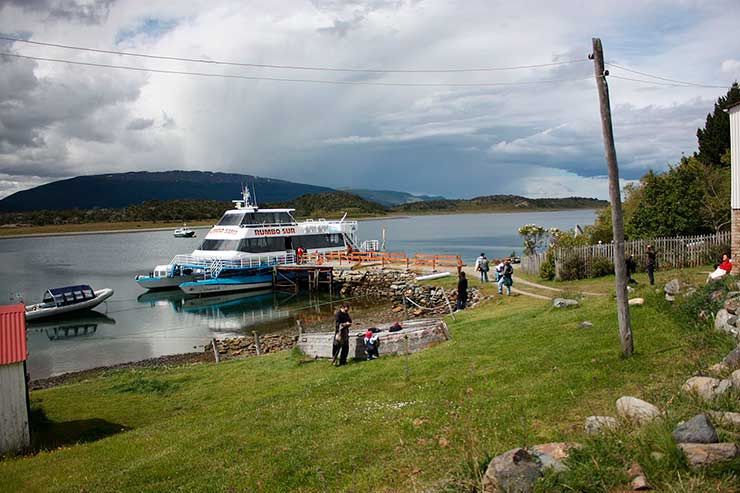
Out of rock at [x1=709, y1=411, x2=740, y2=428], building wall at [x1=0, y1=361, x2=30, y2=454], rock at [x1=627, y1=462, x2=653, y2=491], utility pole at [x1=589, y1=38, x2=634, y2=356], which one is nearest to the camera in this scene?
rock at [x1=627, y1=462, x2=653, y2=491]

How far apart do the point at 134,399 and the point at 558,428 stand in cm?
1155

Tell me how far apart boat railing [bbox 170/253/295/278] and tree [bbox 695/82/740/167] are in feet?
113

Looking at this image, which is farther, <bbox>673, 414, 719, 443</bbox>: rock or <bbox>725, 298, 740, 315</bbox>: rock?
<bbox>725, 298, 740, 315</bbox>: rock

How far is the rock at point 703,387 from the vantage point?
22.8ft

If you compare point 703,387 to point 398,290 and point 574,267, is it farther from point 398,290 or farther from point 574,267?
point 398,290

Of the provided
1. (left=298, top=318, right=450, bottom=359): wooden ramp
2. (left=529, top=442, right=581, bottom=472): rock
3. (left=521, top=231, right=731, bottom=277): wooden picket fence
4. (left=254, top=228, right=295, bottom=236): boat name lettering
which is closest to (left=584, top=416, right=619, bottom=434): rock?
(left=529, top=442, right=581, bottom=472): rock

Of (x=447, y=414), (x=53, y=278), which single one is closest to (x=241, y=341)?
(x=447, y=414)

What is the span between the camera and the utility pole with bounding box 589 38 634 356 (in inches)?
406

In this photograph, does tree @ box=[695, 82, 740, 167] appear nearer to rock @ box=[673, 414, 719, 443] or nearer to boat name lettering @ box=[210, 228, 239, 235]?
boat name lettering @ box=[210, 228, 239, 235]

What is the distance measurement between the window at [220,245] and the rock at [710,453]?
42.6 metres

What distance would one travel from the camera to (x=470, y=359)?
1246 cm

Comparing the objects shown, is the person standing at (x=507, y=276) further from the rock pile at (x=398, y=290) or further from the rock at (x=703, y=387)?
the rock at (x=703, y=387)

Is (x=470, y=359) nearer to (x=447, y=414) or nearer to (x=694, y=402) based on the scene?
(x=447, y=414)

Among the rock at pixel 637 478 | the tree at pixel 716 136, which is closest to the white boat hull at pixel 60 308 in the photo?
the rock at pixel 637 478
